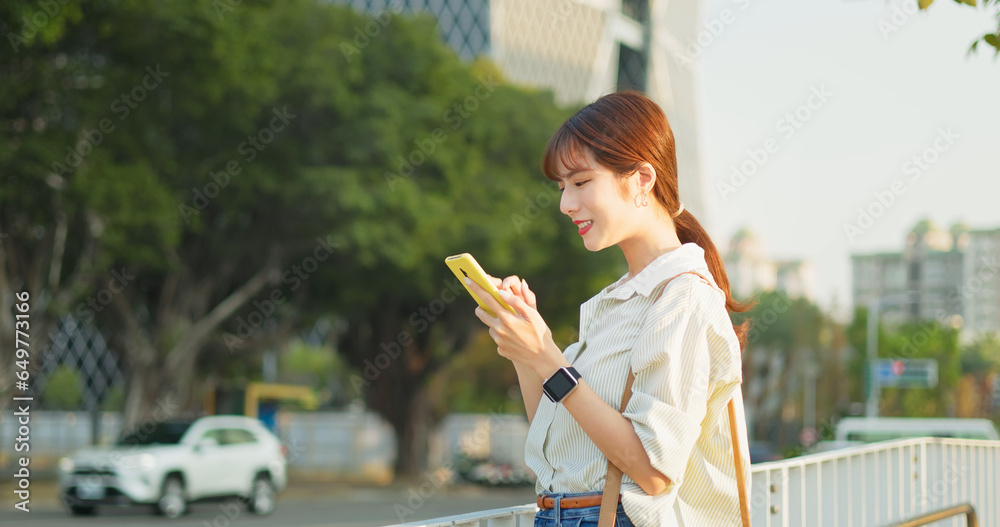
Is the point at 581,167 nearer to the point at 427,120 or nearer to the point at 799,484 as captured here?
the point at 799,484

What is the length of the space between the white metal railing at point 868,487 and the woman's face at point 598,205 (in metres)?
0.89

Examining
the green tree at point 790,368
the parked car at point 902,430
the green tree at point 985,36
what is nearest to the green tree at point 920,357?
the green tree at point 790,368

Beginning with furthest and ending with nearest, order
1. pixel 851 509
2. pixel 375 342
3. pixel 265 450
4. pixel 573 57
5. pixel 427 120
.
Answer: pixel 573 57
pixel 375 342
pixel 427 120
pixel 265 450
pixel 851 509

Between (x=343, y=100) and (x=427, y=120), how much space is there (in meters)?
2.31

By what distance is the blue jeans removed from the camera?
6.41ft

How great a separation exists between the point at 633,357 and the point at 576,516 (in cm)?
32

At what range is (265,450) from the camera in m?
19.0

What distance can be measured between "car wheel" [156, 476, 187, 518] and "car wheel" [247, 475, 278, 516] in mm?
1583

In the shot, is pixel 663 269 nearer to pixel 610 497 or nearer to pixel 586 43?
pixel 610 497

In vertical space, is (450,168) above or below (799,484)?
above

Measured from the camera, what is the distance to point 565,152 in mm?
2105

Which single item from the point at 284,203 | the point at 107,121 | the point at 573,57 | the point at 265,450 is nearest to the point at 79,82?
the point at 107,121

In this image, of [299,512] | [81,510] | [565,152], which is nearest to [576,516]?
[565,152]

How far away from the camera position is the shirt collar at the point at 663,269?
204cm
